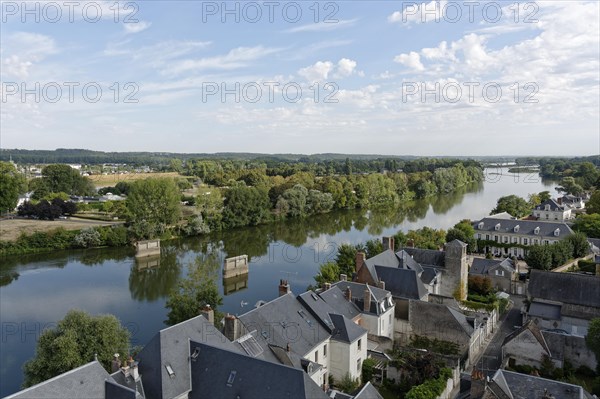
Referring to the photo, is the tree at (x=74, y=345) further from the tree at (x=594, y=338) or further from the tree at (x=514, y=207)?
the tree at (x=514, y=207)

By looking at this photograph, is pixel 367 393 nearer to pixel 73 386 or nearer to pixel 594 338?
pixel 73 386

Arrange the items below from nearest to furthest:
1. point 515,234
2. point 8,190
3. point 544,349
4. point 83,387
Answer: point 83,387, point 544,349, point 515,234, point 8,190

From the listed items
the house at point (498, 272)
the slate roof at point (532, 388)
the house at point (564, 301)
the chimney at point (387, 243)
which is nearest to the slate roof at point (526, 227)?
the house at point (498, 272)

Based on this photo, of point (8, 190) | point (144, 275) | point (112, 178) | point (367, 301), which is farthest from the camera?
point (112, 178)

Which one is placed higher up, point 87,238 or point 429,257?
point 429,257

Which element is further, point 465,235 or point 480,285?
point 465,235

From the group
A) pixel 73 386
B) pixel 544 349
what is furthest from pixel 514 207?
pixel 73 386

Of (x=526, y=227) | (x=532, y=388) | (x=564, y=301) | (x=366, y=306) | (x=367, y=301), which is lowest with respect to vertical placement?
(x=564, y=301)

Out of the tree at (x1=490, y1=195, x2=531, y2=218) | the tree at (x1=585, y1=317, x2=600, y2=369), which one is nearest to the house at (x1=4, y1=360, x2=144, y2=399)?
the tree at (x1=585, y1=317, x2=600, y2=369)
